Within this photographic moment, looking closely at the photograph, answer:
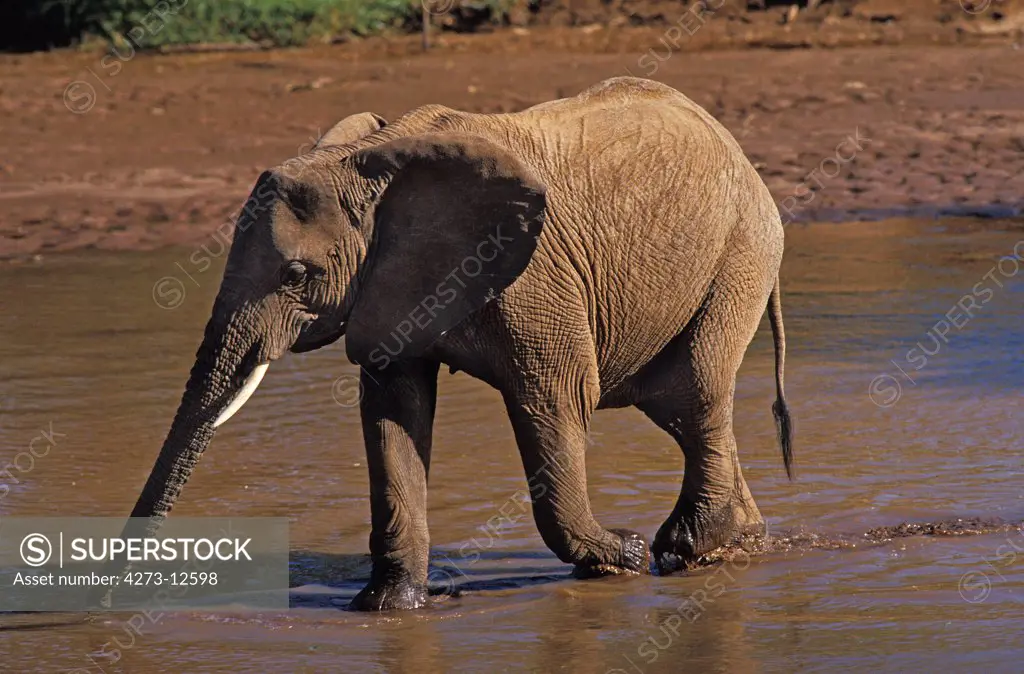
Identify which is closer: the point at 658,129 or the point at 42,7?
the point at 658,129

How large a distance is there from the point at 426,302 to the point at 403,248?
0.18 m

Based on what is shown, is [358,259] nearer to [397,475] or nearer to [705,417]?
[397,475]

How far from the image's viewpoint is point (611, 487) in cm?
727

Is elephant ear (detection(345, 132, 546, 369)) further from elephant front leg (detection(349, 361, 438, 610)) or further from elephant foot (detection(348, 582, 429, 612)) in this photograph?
elephant foot (detection(348, 582, 429, 612))

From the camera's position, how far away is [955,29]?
65.3 feet

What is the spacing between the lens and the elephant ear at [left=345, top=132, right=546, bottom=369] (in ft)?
17.7

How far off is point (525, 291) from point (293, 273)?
71 centimetres

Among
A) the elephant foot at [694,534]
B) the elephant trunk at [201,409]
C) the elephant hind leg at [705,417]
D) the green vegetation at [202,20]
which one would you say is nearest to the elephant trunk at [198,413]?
the elephant trunk at [201,409]

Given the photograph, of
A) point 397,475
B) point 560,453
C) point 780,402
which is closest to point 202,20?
point 780,402

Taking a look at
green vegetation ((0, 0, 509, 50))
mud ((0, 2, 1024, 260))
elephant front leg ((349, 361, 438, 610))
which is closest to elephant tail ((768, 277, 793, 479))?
elephant front leg ((349, 361, 438, 610))

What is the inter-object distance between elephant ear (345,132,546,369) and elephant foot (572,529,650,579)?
1036mm

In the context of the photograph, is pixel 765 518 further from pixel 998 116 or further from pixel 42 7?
pixel 42 7

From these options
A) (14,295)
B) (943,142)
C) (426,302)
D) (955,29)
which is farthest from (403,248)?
(955,29)

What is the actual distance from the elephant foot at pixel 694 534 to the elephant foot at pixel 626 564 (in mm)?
89
